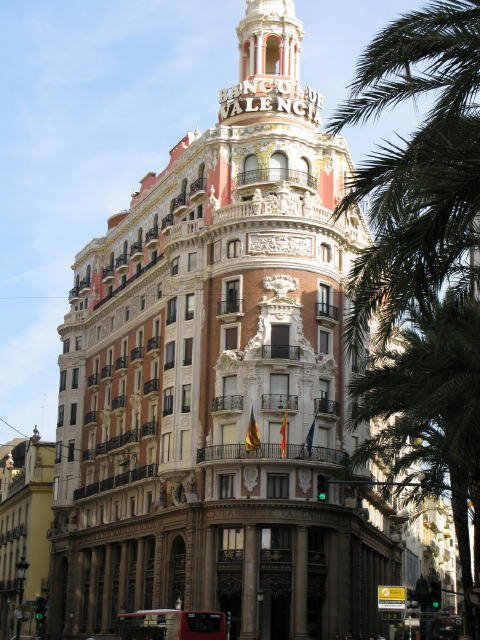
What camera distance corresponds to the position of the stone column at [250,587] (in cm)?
6078

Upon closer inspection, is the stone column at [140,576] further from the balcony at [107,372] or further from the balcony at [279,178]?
the balcony at [279,178]

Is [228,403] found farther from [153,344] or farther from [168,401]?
[153,344]

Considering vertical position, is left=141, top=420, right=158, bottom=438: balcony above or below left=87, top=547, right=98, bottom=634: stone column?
above

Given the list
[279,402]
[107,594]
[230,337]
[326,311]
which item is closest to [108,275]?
[230,337]

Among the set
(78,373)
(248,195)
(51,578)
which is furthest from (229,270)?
(51,578)

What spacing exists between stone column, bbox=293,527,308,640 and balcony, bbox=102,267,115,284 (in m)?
32.3

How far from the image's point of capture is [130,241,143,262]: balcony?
81.6 m

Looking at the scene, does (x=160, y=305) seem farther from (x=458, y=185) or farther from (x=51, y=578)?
(x=458, y=185)

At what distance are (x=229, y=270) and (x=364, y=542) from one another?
2049 cm

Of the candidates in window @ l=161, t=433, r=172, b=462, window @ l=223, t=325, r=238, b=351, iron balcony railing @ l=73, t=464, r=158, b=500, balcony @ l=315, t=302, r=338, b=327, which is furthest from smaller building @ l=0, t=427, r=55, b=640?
balcony @ l=315, t=302, r=338, b=327

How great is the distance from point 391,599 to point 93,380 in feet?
175

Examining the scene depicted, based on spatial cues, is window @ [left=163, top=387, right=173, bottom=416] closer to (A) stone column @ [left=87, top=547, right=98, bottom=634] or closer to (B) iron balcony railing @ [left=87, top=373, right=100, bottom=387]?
(B) iron balcony railing @ [left=87, top=373, right=100, bottom=387]

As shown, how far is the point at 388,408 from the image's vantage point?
130 ft

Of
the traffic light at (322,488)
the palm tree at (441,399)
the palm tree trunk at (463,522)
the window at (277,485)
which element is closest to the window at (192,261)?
the window at (277,485)
